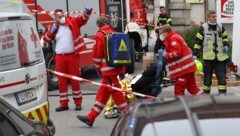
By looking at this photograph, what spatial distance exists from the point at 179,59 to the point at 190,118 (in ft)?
19.6

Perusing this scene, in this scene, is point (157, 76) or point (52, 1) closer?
point (157, 76)

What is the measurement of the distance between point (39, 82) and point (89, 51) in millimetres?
7091

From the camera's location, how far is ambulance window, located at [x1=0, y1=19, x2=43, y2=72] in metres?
6.12

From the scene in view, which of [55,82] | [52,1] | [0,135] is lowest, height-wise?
[55,82]

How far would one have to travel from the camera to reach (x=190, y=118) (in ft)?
9.43

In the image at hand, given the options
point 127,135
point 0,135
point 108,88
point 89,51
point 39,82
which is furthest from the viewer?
point 89,51

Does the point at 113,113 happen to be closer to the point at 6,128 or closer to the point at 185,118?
the point at 6,128

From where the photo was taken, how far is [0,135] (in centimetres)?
406

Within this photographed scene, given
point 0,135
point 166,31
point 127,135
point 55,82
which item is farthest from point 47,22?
point 127,135

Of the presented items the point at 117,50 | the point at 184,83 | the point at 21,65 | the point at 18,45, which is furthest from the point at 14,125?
the point at 184,83

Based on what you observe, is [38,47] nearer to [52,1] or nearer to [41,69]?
[41,69]

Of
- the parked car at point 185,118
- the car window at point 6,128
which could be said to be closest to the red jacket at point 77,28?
the car window at point 6,128

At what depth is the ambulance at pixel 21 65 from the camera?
6082mm

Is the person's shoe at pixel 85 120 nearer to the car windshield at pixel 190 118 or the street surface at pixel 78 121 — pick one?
the street surface at pixel 78 121
